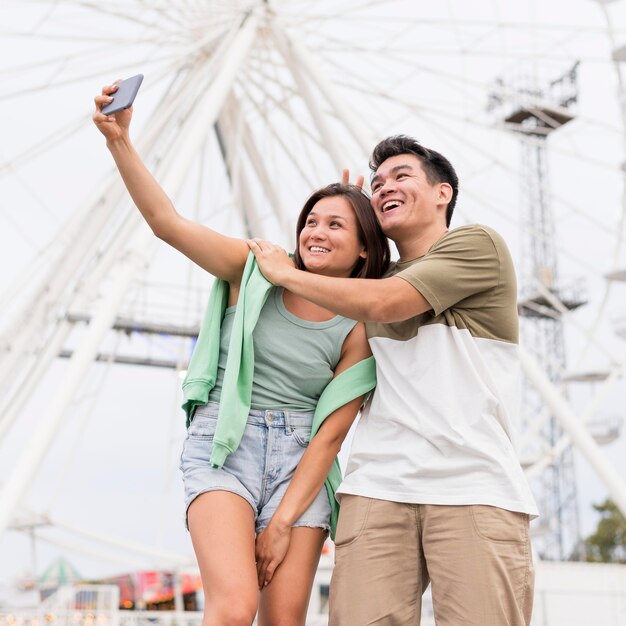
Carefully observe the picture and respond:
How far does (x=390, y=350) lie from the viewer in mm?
3131

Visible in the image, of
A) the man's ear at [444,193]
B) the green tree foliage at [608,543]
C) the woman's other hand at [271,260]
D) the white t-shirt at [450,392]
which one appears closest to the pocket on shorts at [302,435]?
the white t-shirt at [450,392]

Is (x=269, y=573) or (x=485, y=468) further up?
(x=485, y=468)

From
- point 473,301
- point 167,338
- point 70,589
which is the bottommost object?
point 70,589

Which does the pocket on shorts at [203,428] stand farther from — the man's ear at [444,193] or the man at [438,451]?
the man's ear at [444,193]

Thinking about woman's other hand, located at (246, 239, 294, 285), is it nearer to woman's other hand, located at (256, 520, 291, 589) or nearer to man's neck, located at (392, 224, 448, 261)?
man's neck, located at (392, 224, 448, 261)

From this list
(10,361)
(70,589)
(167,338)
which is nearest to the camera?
(10,361)

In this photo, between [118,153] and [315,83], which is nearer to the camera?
[118,153]

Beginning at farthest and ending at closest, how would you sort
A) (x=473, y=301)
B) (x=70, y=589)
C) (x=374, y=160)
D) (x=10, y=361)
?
(x=70, y=589) → (x=10, y=361) → (x=374, y=160) → (x=473, y=301)

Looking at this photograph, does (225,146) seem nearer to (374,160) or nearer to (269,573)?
(374,160)

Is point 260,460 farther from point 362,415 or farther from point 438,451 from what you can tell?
point 438,451

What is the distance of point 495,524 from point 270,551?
26.1 inches

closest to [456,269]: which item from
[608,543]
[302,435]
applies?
[302,435]

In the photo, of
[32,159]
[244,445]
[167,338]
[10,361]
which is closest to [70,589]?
[10,361]

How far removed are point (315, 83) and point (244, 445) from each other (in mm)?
8174
